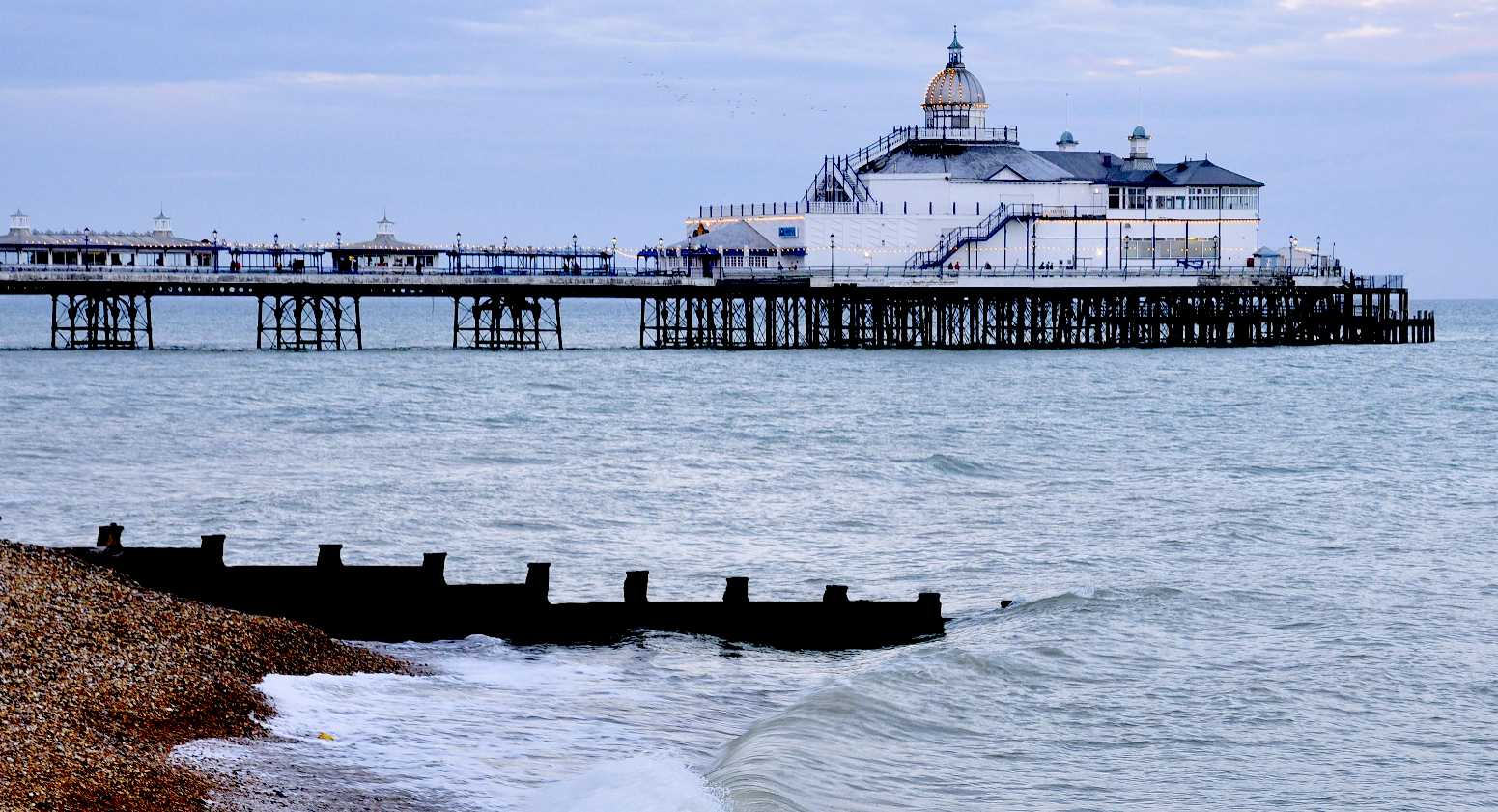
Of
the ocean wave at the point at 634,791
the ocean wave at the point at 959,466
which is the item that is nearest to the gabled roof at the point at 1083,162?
the ocean wave at the point at 959,466

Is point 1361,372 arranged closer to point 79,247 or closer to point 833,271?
point 833,271

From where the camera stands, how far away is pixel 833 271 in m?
86.7

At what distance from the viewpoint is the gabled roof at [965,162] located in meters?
95.1

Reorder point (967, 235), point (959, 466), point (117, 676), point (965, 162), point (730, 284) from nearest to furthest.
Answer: point (117, 676), point (959, 466), point (730, 284), point (967, 235), point (965, 162)

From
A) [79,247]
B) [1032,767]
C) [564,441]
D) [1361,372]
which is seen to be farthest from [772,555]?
[79,247]

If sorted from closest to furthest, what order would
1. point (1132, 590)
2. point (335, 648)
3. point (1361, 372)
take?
point (335, 648) → point (1132, 590) → point (1361, 372)

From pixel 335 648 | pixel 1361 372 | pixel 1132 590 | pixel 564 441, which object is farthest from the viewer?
pixel 1361 372

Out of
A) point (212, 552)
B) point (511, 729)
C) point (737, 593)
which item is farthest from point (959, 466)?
point (511, 729)

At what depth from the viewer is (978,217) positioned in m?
93.5


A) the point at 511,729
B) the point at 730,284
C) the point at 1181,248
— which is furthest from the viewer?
the point at 1181,248

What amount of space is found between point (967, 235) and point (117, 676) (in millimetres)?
78989

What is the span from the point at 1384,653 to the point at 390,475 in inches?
915

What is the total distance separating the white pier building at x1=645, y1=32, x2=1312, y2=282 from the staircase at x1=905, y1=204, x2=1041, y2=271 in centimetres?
7

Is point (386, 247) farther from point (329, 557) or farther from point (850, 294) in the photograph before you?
point (329, 557)
